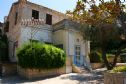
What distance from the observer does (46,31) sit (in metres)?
24.9

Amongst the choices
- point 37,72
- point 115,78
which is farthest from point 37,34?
point 115,78

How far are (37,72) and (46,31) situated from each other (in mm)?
7279

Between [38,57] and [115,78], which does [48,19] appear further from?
[115,78]

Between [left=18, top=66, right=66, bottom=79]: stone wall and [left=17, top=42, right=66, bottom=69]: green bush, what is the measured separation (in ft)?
1.19

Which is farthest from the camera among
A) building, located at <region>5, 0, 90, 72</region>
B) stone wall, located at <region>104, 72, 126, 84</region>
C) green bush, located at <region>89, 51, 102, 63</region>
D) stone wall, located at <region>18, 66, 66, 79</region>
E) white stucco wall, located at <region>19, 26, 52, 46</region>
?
green bush, located at <region>89, 51, 102, 63</region>

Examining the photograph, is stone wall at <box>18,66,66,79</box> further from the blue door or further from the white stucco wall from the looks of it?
the blue door

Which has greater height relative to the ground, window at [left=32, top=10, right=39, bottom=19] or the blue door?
window at [left=32, top=10, right=39, bottom=19]

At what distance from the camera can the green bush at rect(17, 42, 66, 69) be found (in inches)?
729

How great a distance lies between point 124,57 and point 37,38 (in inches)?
581

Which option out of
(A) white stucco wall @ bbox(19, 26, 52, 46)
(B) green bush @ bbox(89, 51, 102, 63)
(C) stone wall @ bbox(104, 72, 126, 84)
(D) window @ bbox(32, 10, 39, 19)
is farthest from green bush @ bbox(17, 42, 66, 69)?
(C) stone wall @ bbox(104, 72, 126, 84)

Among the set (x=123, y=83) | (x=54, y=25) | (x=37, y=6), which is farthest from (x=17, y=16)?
(x=123, y=83)

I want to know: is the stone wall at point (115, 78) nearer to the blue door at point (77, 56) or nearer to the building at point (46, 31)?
the building at point (46, 31)

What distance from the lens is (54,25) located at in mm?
25672

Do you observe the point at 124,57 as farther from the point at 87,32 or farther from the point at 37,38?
the point at 37,38
